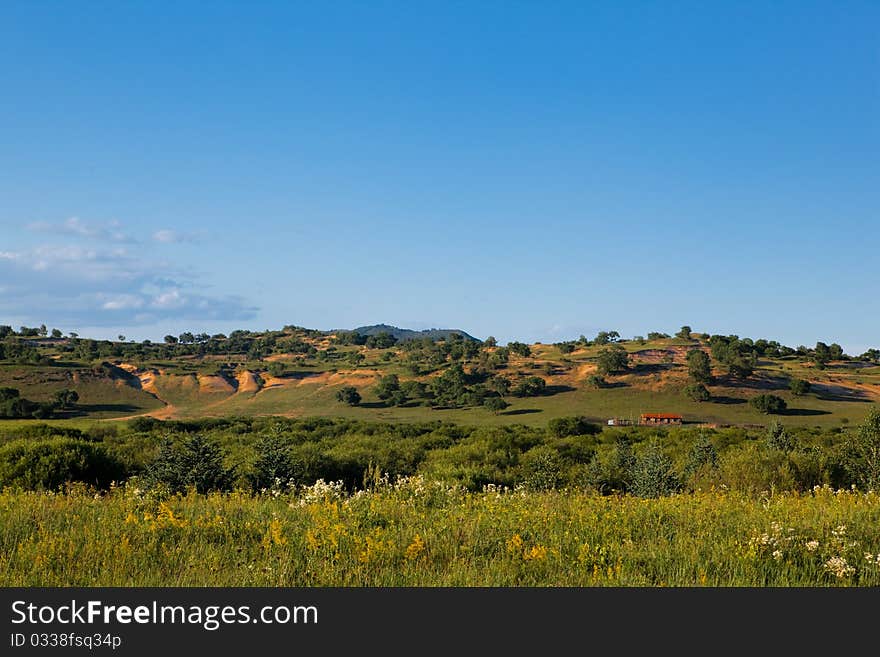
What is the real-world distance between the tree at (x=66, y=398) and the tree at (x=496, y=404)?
7365 cm

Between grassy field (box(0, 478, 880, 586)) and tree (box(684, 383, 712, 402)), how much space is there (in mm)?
114440

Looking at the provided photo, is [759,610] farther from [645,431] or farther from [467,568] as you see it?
[645,431]

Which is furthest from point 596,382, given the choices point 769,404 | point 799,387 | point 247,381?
point 247,381

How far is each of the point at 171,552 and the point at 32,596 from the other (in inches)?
76.7

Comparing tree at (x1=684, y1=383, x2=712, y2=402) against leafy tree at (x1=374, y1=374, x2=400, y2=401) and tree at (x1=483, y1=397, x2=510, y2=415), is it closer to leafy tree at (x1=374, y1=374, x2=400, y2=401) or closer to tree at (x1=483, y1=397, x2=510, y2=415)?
tree at (x1=483, y1=397, x2=510, y2=415)

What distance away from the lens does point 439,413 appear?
120 meters

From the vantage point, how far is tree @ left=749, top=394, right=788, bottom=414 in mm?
110625

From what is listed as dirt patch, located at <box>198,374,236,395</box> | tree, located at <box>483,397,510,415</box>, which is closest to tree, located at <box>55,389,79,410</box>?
dirt patch, located at <box>198,374,236,395</box>

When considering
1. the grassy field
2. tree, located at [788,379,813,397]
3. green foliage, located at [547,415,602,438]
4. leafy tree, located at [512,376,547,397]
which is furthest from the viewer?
leafy tree, located at [512,376,547,397]

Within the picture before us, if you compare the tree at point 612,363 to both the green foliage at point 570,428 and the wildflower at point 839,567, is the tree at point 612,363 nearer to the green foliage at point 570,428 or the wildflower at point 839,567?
the green foliage at point 570,428

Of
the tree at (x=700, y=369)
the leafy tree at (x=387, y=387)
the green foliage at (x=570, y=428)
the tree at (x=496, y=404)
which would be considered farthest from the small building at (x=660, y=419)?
the leafy tree at (x=387, y=387)

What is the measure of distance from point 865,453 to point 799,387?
353ft

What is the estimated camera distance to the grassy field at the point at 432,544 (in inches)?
306

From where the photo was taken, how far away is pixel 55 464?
25.1 meters
